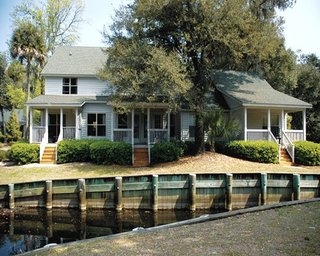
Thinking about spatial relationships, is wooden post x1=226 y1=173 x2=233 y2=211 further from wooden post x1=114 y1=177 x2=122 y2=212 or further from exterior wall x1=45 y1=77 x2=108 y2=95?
exterior wall x1=45 y1=77 x2=108 y2=95

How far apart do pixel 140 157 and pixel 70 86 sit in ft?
30.4

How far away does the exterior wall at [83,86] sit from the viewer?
26.8 m

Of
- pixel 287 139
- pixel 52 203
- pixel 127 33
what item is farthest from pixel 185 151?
pixel 52 203

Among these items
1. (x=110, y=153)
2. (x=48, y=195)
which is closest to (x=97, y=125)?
(x=110, y=153)

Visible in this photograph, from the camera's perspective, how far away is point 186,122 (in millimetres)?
25641

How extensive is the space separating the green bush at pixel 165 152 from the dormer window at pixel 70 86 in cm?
945

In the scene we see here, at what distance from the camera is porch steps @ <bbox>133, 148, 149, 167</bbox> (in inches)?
842

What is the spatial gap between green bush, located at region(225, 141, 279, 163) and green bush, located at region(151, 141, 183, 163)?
403 cm

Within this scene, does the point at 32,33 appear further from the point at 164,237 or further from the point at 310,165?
the point at 164,237

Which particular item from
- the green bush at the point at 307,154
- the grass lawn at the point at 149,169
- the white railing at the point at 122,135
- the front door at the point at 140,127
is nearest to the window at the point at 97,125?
the white railing at the point at 122,135

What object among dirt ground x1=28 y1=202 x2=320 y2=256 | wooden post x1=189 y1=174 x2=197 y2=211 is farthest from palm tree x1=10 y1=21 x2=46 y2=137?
dirt ground x1=28 y1=202 x2=320 y2=256

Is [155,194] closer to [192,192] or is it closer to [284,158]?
[192,192]

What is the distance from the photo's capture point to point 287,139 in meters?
23.1

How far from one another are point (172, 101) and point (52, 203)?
365 inches
